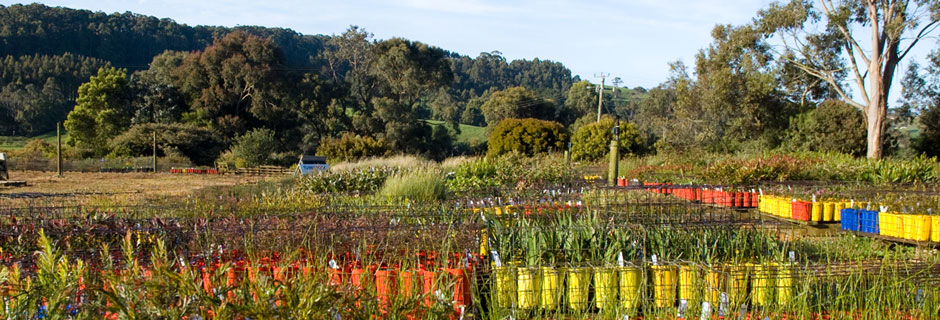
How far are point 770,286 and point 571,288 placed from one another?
83cm

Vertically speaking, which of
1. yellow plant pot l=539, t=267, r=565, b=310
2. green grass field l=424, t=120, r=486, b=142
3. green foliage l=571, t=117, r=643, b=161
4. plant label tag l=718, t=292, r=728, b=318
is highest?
green grass field l=424, t=120, r=486, b=142

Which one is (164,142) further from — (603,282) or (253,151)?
(603,282)

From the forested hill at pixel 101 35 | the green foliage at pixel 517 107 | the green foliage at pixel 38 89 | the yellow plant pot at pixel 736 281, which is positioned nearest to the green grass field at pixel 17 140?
the green foliage at pixel 38 89

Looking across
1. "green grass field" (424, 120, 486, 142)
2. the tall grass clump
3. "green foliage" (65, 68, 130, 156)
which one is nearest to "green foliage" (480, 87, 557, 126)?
"green grass field" (424, 120, 486, 142)

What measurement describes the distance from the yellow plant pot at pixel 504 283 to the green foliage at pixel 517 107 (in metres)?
33.9

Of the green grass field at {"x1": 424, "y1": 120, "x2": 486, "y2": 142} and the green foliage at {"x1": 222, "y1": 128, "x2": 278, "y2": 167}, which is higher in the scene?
the green grass field at {"x1": 424, "y1": 120, "x2": 486, "y2": 142}

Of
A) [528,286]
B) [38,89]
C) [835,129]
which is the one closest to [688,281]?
[528,286]

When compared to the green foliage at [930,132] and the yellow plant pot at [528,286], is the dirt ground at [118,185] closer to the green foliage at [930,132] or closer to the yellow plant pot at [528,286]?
the yellow plant pot at [528,286]

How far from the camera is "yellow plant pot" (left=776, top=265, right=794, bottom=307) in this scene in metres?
2.65

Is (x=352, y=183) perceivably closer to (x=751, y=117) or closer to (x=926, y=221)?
(x=926, y=221)

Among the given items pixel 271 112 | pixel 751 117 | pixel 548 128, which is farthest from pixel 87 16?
pixel 751 117

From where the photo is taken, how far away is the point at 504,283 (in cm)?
276

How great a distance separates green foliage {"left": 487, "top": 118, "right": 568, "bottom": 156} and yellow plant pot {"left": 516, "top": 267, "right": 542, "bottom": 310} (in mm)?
17475

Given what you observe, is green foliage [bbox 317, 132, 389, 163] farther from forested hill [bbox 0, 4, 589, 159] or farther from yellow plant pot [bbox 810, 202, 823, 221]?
yellow plant pot [bbox 810, 202, 823, 221]
